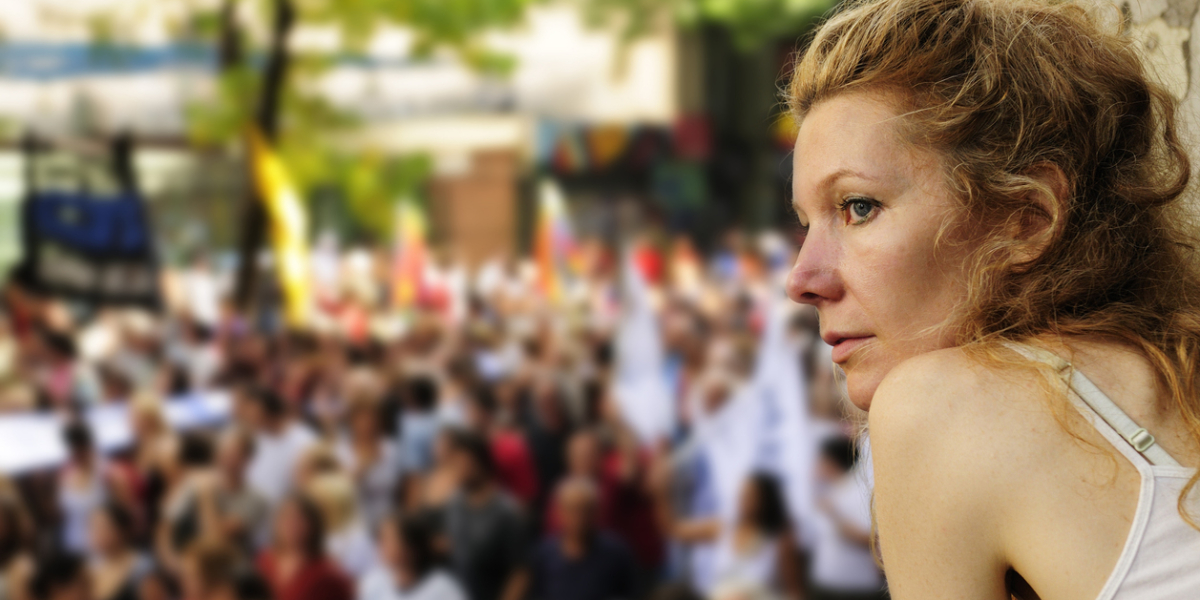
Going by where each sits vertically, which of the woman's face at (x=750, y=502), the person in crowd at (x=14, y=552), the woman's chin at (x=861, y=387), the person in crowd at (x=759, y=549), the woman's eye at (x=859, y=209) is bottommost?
the person in crowd at (x=14, y=552)

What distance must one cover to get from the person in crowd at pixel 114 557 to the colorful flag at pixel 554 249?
12.8 feet

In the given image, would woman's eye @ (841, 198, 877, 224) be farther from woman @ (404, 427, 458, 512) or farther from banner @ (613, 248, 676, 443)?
banner @ (613, 248, 676, 443)

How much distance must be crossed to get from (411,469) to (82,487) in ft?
5.55

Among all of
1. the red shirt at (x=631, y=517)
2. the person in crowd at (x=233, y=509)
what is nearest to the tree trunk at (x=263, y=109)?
the person in crowd at (x=233, y=509)

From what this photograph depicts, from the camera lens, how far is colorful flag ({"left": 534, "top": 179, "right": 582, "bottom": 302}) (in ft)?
29.5

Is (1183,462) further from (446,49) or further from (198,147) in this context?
(198,147)

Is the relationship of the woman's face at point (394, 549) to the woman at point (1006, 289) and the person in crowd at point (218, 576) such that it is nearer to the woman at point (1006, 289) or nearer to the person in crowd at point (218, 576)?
the person in crowd at point (218, 576)

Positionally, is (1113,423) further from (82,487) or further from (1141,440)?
(82,487)

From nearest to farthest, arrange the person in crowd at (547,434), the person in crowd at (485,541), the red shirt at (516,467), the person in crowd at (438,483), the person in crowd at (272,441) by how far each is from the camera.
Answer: the person in crowd at (485,541), the person in crowd at (438,483), the red shirt at (516,467), the person in crowd at (272,441), the person in crowd at (547,434)

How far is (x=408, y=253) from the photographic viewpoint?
9633 mm

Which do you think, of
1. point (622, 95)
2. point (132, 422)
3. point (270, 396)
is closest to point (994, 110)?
point (270, 396)

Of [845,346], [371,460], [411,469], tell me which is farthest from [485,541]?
[845,346]

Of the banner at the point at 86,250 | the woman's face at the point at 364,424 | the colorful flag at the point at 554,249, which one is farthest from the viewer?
the colorful flag at the point at 554,249

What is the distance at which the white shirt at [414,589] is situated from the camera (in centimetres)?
473
